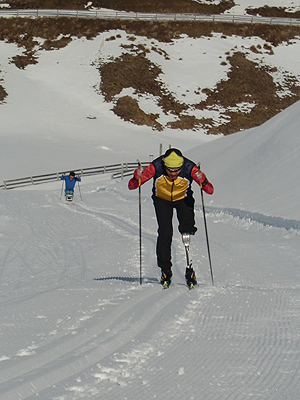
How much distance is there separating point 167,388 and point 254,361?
77 cm

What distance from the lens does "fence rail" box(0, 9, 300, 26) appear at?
57.5 m

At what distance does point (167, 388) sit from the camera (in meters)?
3.07

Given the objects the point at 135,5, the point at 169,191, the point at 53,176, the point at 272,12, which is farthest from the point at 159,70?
the point at 169,191

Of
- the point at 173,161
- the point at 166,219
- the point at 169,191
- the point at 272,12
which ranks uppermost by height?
the point at 272,12

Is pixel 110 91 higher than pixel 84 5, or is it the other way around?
pixel 84 5

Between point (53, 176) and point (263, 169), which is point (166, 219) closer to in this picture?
point (263, 169)

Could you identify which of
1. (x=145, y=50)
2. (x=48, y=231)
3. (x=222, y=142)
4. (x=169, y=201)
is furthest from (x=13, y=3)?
(x=169, y=201)

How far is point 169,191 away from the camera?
619 centimetres

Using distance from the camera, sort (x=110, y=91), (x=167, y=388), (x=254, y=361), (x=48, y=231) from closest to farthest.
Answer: (x=167, y=388) → (x=254, y=361) → (x=48, y=231) → (x=110, y=91)

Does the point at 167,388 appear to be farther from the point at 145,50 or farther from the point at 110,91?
the point at 145,50

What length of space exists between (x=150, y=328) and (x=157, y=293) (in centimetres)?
136

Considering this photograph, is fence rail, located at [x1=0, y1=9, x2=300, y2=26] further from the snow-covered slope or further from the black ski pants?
the black ski pants

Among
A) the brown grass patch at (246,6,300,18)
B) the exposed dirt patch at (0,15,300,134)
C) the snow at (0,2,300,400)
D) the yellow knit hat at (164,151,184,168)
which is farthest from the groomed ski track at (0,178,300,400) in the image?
the brown grass patch at (246,6,300,18)

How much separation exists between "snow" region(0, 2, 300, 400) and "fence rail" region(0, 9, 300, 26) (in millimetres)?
41880
